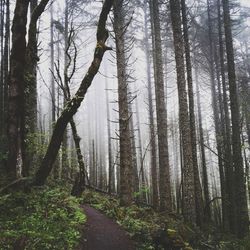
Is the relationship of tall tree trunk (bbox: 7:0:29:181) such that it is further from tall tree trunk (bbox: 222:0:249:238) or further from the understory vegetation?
tall tree trunk (bbox: 222:0:249:238)

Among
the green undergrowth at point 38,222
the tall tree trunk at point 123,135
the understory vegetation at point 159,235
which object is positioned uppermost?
the tall tree trunk at point 123,135

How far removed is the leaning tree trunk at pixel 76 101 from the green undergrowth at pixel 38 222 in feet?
3.82

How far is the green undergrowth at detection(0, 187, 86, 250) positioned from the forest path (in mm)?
273

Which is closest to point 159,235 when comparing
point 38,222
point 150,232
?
point 150,232

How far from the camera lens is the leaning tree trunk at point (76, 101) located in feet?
20.5

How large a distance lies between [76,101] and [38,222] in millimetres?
2838

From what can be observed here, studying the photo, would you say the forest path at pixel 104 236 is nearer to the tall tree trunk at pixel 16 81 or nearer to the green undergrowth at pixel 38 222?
the green undergrowth at pixel 38 222

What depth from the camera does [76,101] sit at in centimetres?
628

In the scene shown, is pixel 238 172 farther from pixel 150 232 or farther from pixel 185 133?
pixel 150 232

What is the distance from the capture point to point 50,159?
6512 mm

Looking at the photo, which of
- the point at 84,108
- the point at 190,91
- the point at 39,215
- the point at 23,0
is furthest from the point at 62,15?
the point at 84,108

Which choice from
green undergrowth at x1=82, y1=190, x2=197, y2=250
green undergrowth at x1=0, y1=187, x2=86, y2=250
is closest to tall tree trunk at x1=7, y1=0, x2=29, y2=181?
green undergrowth at x1=0, y1=187, x2=86, y2=250

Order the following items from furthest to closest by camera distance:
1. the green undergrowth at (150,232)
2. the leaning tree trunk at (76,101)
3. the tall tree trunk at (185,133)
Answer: the tall tree trunk at (185,133) < the green undergrowth at (150,232) < the leaning tree trunk at (76,101)

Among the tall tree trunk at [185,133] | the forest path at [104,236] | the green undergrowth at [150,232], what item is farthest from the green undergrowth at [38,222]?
the tall tree trunk at [185,133]
